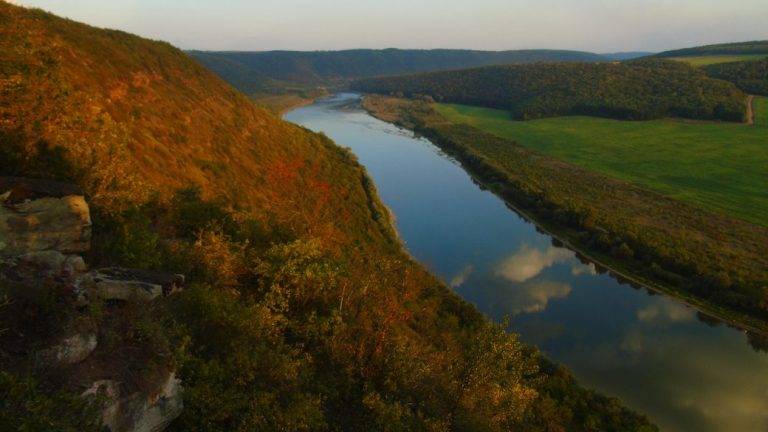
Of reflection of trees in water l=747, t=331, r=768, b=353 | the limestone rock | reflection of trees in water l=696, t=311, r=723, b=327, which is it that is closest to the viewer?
the limestone rock

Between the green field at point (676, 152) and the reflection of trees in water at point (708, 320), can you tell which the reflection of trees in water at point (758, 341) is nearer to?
the reflection of trees in water at point (708, 320)

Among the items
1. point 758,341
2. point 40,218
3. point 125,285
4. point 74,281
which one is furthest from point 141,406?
point 758,341

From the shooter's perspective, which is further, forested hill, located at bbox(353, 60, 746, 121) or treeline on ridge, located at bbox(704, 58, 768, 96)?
treeline on ridge, located at bbox(704, 58, 768, 96)

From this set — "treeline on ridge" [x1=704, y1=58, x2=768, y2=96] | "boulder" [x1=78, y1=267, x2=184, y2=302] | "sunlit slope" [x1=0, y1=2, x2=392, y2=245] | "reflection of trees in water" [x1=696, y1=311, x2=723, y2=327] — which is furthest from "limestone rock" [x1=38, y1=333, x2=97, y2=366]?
"treeline on ridge" [x1=704, y1=58, x2=768, y2=96]

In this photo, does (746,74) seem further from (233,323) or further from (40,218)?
(40,218)

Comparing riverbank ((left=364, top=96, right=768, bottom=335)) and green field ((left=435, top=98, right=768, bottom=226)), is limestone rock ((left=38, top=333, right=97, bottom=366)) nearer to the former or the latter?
riverbank ((left=364, top=96, right=768, bottom=335))
